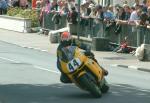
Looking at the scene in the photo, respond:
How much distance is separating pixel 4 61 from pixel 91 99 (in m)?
10.2

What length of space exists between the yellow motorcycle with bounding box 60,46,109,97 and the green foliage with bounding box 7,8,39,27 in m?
24.5

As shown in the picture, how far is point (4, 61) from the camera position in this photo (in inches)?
973

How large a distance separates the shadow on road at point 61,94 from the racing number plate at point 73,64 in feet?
2.30

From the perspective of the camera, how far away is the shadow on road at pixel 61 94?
48.7 ft

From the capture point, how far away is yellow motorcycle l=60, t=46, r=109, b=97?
15.1 metres

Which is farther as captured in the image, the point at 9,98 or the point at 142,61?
the point at 142,61

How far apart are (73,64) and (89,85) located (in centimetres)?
63

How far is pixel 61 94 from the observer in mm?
15883

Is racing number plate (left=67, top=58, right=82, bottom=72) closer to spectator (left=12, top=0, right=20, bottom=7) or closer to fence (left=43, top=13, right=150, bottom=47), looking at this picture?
fence (left=43, top=13, right=150, bottom=47)

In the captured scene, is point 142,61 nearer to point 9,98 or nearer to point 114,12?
point 114,12

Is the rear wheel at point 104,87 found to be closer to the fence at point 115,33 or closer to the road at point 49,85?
the road at point 49,85

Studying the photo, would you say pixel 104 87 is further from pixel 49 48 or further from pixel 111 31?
pixel 49 48

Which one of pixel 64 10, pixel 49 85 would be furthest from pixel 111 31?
pixel 49 85

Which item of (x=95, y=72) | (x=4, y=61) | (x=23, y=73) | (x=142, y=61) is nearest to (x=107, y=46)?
(x=142, y=61)
